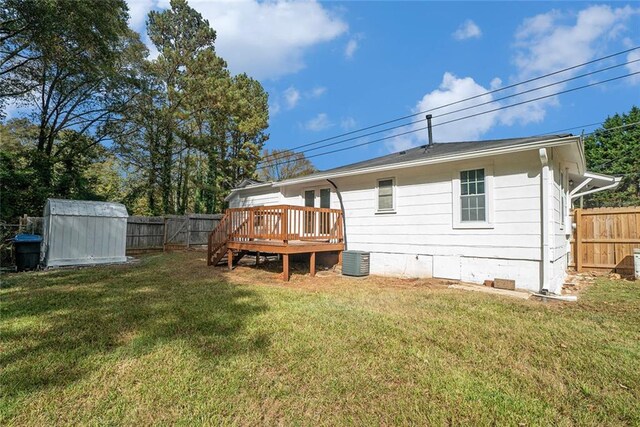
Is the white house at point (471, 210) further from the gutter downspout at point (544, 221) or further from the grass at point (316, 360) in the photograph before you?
the grass at point (316, 360)

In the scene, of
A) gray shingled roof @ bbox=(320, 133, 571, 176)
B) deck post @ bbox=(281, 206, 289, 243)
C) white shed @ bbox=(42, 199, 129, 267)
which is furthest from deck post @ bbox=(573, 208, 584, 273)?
white shed @ bbox=(42, 199, 129, 267)

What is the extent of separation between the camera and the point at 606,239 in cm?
798

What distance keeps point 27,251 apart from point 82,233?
131cm

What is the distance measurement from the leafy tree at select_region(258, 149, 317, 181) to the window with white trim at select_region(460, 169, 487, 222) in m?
19.3

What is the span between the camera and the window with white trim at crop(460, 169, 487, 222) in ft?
21.1

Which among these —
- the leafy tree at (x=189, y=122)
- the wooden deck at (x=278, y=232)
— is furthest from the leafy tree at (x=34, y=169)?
the wooden deck at (x=278, y=232)

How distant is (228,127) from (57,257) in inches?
538

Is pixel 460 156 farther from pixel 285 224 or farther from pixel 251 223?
pixel 251 223

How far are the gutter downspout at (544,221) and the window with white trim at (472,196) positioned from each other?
0.99 meters

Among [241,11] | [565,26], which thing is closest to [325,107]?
[241,11]

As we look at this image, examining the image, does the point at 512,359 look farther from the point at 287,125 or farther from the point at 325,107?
the point at 287,125

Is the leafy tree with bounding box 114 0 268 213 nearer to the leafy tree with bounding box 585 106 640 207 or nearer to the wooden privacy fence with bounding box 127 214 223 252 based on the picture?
the wooden privacy fence with bounding box 127 214 223 252

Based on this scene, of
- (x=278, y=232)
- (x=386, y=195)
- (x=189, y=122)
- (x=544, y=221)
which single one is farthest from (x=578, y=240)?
(x=189, y=122)

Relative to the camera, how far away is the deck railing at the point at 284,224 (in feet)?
24.7
